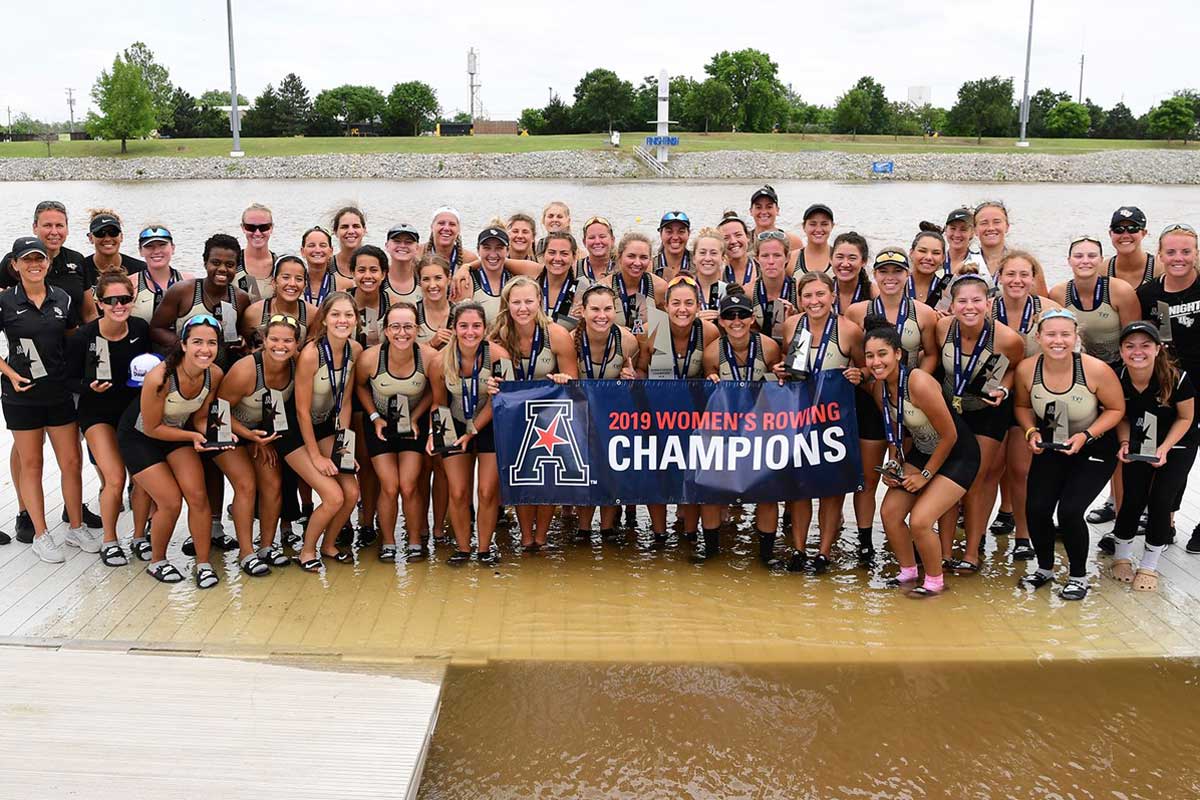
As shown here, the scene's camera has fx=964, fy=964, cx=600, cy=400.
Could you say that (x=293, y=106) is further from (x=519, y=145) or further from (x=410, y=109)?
(x=519, y=145)

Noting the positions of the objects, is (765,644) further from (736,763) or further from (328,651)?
(328,651)

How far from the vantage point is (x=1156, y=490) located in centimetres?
620

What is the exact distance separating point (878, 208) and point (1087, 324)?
3955 cm

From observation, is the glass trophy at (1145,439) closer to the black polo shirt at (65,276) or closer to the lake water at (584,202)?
the black polo shirt at (65,276)

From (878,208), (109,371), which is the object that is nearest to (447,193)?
(878,208)

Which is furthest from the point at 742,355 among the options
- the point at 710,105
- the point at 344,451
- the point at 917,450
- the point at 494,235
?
the point at 710,105

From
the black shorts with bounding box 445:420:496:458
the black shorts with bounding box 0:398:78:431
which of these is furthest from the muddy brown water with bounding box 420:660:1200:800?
the black shorts with bounding box 0:398:78:431

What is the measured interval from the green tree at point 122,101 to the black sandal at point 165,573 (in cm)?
7532

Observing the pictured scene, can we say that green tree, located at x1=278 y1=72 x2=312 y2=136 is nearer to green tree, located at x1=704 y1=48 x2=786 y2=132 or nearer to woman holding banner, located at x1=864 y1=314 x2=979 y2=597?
green tree, located at x1=704 y1=48 x2=786 y2=132

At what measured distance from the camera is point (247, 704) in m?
4.68

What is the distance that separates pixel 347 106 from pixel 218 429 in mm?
98944

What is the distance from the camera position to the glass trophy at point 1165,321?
21.1 feet

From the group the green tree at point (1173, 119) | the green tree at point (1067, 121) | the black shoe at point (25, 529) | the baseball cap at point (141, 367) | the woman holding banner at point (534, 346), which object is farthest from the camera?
the green tree at point (1067, 121)

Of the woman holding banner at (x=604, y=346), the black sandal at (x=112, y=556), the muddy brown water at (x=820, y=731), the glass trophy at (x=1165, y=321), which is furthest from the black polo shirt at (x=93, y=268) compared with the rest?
the glass trophy at (x=1165, y=321)
